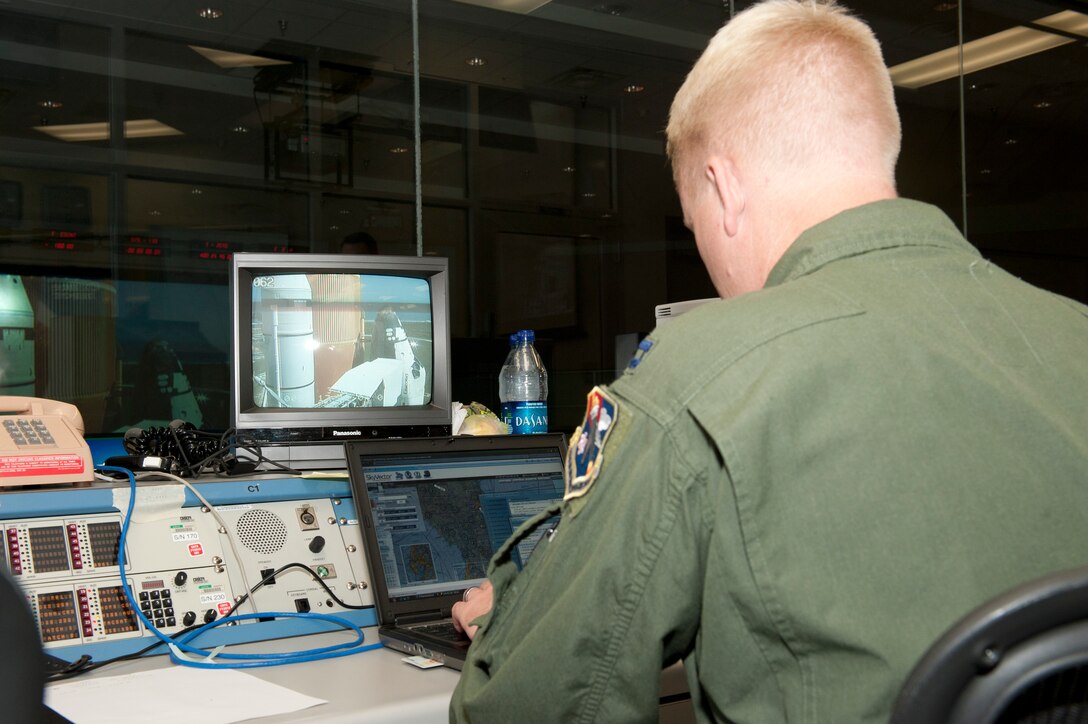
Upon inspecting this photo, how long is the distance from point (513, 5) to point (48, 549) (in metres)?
3.36

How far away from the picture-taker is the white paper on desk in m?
1.03

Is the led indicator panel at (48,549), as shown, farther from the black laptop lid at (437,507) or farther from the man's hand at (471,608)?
the man's hand at (471,608)

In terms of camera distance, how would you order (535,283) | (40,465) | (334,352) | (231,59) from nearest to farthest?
1. (40,465)
2. (334,352)
3. (231,59)
4. (535,283)

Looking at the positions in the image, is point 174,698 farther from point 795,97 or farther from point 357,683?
point 795,97

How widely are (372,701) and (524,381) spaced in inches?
45.6

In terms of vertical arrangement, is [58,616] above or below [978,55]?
below

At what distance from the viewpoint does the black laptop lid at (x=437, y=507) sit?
56.1 inches

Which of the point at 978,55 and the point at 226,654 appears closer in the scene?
the point at 226,654

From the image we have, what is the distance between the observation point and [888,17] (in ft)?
15.8

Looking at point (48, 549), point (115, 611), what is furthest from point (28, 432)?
point (115, 611)

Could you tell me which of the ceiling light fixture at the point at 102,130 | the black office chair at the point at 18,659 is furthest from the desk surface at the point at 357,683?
the ceiling light fixture at the point at 102,130

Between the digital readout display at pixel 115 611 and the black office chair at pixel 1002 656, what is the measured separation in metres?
1.05

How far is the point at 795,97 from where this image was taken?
864mm

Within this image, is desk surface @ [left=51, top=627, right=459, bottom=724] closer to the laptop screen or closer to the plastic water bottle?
the laptop screen
